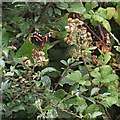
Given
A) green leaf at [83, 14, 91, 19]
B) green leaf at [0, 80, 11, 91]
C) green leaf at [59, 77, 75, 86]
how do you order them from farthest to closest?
green leaf at [83, 14, 91, 19] < green leaf at [59, 77, 75, 86] < green leaf at [0, 80, 11, 91]

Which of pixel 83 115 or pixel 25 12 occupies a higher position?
pixel 25 12

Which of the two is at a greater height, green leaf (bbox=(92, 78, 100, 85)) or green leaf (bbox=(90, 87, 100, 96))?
green leaf (bbox=(92, 78, 100, 85))

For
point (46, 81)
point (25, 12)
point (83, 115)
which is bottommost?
point (83, 115)

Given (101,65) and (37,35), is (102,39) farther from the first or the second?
(37,35)

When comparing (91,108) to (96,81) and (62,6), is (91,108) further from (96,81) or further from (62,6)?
(62,6)

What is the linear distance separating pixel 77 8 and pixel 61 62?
167 mm

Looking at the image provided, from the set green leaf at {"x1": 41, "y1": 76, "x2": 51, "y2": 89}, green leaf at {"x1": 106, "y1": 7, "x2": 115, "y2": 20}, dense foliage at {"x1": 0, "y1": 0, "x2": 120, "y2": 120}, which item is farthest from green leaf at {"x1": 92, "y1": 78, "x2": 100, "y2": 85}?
green leaf at {"x1": 106, "y1": 7, "x2": 115, "y2": 20}

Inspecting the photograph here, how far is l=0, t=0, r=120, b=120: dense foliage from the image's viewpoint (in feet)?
3.67

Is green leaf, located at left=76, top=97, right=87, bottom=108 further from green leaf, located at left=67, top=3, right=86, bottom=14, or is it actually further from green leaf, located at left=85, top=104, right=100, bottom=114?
green leaf, located at left=67, top=3, right=86, bottom=14

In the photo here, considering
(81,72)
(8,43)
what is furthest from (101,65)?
(8,43)

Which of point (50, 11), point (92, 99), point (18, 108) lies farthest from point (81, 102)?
point (50, 11)

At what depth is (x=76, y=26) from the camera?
114 cm

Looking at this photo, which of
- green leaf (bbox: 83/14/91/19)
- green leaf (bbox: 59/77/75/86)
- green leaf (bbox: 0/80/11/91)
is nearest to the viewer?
green leaf (bbox: 0/80/11/91)

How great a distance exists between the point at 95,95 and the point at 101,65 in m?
0.10
